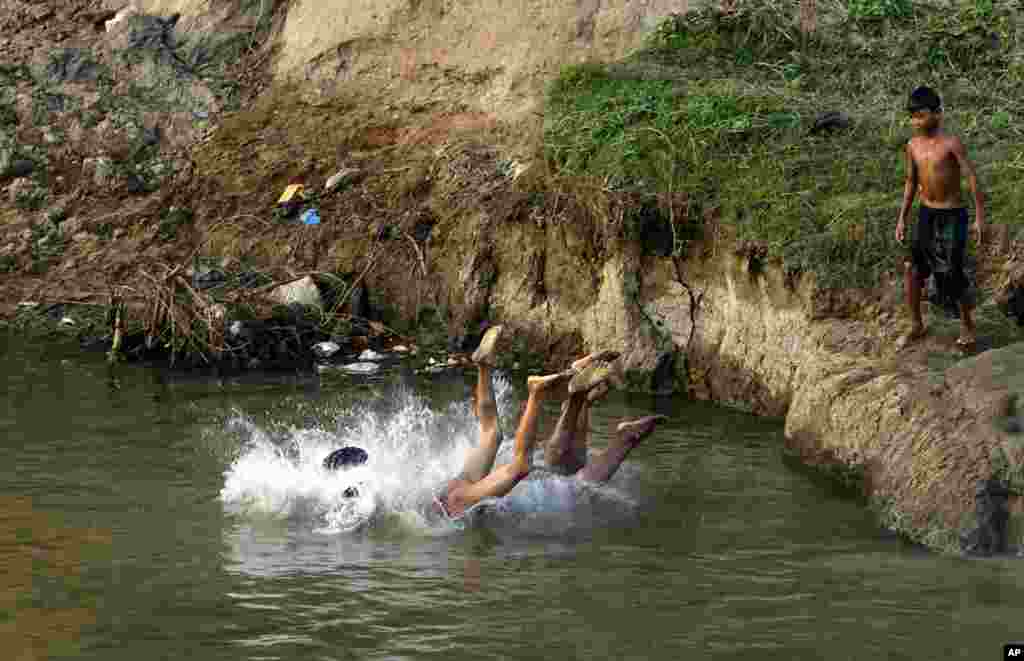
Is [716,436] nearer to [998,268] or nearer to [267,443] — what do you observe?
[998,268]

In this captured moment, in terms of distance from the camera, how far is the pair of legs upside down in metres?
8.59

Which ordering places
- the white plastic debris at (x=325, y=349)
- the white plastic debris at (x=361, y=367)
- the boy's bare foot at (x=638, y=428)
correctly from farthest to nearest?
the white plastic debris at (x=325, y=349) → the white plastic debris at (x=361, y=367) → the boy's bare foot at (x=638, y=428)

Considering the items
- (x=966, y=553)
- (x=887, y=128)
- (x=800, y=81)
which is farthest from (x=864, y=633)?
(x=800, y=81)

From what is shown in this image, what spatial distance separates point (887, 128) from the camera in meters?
12.1

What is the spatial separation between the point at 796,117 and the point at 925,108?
2911mm

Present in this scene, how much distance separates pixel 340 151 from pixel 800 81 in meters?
4.12

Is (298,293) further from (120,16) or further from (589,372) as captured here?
(120,16)

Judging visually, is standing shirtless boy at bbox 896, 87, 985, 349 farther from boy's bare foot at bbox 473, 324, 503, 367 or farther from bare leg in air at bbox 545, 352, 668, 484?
boy's bare foot at bbox 473, 324, 503, 367

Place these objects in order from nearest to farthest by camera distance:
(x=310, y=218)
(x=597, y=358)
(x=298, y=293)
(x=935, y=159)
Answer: (x=597, y=358) → (x=935, y=159) → (x=298, y=293) → (x=310, y=218)

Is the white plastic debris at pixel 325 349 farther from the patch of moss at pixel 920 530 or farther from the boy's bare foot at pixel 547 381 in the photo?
the patch of moss at pixel 920 530

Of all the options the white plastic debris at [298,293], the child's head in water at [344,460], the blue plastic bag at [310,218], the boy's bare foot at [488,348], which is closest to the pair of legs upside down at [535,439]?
the boy's bare foot at [488,348]

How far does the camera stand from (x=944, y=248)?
9383 mm

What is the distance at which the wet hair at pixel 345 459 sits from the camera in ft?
29.5

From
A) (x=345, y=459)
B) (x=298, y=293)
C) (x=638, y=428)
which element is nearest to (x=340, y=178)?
(x=298, y=293)
